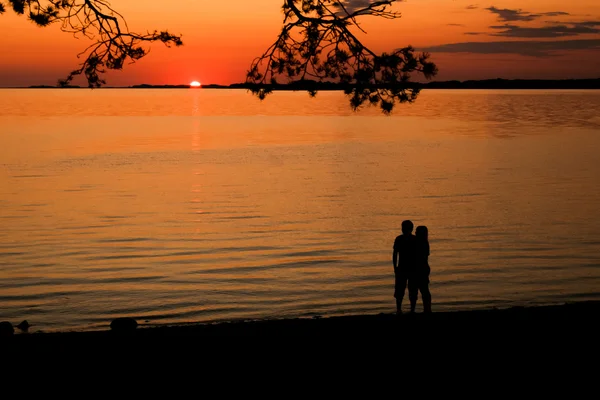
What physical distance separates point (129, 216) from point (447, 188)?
19.5 m

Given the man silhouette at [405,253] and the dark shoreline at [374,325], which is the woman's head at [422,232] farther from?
the dark shoreline at [374,325]

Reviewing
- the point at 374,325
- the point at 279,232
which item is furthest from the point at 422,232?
the point at 279,232

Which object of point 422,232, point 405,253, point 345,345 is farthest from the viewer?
point 405,253

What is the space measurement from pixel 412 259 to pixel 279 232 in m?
17.5

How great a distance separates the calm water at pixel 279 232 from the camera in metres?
21.2

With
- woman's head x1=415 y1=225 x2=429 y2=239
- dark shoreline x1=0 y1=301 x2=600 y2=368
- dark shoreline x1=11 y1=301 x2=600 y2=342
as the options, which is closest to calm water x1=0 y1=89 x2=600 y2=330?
dark shoreline x1=11 y1=301 x2=600 y2=342

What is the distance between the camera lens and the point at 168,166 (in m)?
A: 63.2

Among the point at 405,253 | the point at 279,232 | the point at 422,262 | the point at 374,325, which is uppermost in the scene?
the point at 405,253

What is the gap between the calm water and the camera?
21234 millimetres

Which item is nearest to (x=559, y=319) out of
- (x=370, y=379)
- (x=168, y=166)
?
(x=370, y=379)

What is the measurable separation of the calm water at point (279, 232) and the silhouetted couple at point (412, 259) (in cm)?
514

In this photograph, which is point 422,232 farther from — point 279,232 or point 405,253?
point 279,232

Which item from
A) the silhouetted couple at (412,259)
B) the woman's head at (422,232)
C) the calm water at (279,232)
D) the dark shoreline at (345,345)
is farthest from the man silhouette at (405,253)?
the calm water at (279,232)

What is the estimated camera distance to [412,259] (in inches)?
563
